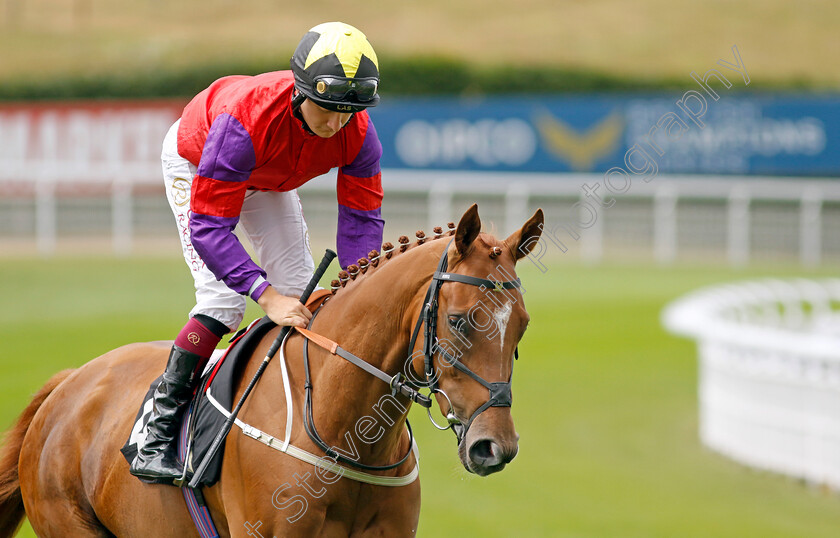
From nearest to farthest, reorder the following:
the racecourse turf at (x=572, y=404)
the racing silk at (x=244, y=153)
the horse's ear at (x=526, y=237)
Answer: the horse's ear at (x=526, y=237) → the racing silk at (x=244, y=153) → the racecourse turf at (x=572, y=404)

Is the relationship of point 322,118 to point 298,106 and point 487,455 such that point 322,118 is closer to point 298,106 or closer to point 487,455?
point 298,106

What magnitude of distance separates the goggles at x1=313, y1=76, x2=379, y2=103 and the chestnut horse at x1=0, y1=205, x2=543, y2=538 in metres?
0.46

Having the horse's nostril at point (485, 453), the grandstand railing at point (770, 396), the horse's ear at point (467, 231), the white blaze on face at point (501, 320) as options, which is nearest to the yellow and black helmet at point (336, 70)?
the horse's ear at point (467, 231)

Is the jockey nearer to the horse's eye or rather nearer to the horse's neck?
the horse's neck

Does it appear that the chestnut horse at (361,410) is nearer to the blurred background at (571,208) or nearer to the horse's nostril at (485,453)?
the horse's nostril at (485,453)

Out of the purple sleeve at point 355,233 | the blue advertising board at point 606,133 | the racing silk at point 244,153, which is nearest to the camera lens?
the racing silk at point 244,153

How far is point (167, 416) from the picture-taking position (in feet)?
10.1

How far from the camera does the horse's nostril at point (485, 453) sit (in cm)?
242

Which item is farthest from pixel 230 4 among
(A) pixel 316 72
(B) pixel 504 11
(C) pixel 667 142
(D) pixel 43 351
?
(A) pixel 316 72

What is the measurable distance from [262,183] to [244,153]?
0.26 m

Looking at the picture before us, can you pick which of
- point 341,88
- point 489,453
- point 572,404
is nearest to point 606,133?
point 572,404

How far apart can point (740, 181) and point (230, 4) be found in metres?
15.6

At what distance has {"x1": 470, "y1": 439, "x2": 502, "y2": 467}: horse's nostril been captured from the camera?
242 cm

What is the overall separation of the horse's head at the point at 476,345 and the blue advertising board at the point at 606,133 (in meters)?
16.0
